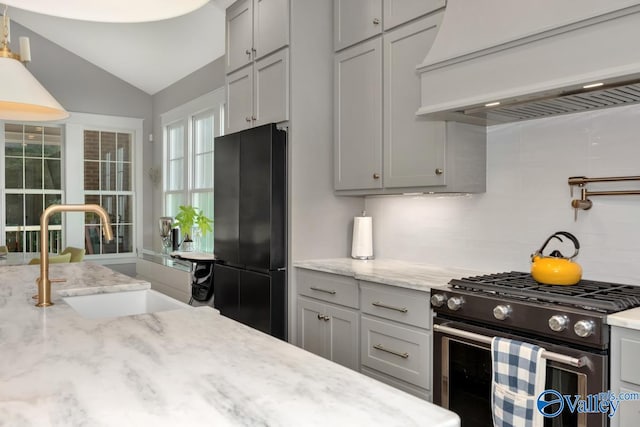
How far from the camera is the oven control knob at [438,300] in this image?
2.26m

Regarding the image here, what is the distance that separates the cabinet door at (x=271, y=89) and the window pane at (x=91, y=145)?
4.32 meters

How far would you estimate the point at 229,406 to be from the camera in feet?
2.98

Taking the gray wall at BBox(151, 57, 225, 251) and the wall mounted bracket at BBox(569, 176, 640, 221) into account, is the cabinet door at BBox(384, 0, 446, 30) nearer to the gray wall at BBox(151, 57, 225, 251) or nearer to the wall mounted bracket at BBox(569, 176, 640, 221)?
the wall mounted bracket at BBox(569, 176, 640, 221)

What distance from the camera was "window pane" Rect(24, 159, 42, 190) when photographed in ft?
22.0

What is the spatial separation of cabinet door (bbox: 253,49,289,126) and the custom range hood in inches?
44.7

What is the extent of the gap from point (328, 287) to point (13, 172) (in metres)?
5.51

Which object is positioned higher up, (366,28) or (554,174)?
(366,28)

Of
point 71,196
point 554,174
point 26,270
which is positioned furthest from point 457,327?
point 71,196

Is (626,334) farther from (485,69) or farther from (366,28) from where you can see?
(366,28)

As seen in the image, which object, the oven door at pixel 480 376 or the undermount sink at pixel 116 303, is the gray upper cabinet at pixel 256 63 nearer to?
the undermount sink at pixel 116 303

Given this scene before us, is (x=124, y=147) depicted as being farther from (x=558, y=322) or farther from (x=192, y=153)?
(x=558, y=322)

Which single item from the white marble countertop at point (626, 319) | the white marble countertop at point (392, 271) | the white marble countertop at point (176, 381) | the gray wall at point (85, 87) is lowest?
the white marble countertop at point (626, 319)

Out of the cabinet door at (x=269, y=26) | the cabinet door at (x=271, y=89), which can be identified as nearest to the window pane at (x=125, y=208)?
the cabinet door at (x=271, y=89)

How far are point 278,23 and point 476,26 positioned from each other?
1.59 meters
